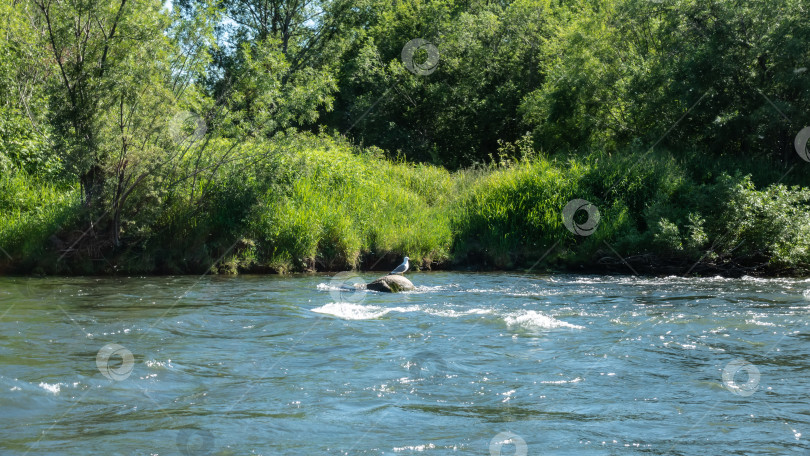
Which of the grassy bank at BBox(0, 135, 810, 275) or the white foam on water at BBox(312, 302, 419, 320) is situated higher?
the grassy bank at BBox(0, 135, 810, 275)

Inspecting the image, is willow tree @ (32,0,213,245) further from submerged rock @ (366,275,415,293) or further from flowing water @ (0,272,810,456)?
submerged rock @ (366,275,415,293)

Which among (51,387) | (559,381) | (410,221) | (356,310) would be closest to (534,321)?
(356,310)

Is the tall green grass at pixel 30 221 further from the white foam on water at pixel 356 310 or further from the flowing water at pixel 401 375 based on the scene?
the white foam on water at pixel 356 310

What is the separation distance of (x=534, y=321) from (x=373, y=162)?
13.1 metres

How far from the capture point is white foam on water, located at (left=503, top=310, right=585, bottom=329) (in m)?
9.85

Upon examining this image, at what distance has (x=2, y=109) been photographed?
55.4 feet

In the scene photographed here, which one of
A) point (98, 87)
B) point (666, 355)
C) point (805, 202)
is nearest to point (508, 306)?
point (666, 355)

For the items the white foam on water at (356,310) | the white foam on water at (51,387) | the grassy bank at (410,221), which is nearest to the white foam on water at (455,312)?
the white foam on water at (356,310)

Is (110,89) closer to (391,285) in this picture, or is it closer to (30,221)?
(30,221)

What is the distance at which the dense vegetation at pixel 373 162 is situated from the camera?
1527cm

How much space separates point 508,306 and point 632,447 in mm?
6488

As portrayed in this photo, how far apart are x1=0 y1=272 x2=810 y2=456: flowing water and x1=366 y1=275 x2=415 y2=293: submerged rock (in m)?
1.10

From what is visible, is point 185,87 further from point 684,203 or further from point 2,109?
point 684,203

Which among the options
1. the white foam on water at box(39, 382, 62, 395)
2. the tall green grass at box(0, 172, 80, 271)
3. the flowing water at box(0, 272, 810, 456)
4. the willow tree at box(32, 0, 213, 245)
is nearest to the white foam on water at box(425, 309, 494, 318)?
the flowing water at box(0, 272, 810, 456)
